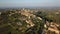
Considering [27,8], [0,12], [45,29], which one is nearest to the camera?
[45,29]

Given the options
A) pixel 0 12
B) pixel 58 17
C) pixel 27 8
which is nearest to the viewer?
pixel 58 17

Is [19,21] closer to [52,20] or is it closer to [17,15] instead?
[17,15]

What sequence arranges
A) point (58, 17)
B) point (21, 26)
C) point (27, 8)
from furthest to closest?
point (27, 8) < point (58, 17) < point (21, 26)

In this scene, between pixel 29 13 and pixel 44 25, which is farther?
pixel 29 13

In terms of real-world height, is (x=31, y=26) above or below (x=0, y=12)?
below

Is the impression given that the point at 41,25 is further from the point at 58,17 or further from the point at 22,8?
the point at 22,8

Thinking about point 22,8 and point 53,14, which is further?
point 22,8

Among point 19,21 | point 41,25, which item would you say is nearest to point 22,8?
point 19,21

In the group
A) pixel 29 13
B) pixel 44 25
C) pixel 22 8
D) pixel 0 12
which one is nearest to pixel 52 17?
pixel 44 25

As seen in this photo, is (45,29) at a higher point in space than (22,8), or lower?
lower
